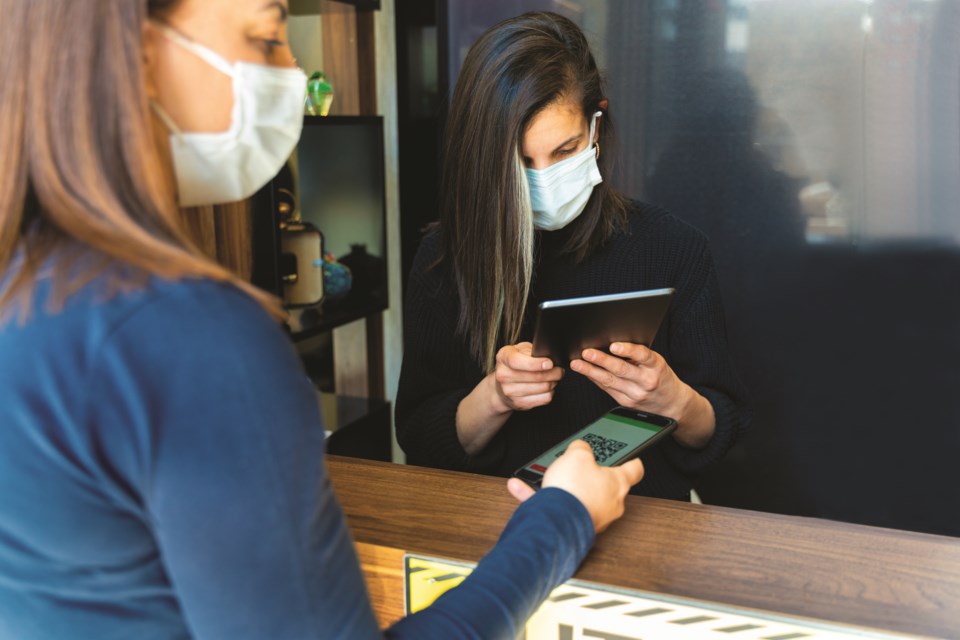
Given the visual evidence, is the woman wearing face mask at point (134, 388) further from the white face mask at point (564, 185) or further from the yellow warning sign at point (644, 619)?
the white face mask at point (564, 185)

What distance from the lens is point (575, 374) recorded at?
1.58 metres

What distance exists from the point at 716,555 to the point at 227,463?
640mm

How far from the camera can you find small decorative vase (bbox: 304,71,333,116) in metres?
2.50

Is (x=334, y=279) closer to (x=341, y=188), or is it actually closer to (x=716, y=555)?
(x=341, y=188)

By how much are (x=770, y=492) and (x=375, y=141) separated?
1.70 m

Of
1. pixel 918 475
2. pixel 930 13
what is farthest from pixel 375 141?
pixel 918 475

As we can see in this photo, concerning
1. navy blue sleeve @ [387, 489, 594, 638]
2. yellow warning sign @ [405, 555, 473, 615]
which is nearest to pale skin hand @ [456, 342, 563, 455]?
yellow warning sign @ [405, 555, 473, 615]

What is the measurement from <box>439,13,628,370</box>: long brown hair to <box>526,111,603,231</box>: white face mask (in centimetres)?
3

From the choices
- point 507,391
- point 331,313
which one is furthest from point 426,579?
point 331,313

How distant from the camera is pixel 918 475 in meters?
2.51


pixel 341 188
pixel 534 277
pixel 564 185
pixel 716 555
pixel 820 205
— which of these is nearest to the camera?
pixel 716 555

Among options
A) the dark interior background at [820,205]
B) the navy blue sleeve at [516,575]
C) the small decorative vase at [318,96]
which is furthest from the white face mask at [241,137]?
the dark interior background at [820,205]

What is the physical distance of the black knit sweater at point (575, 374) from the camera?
154 cm

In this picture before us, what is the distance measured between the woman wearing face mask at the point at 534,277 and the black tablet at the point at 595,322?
5 centimetres
